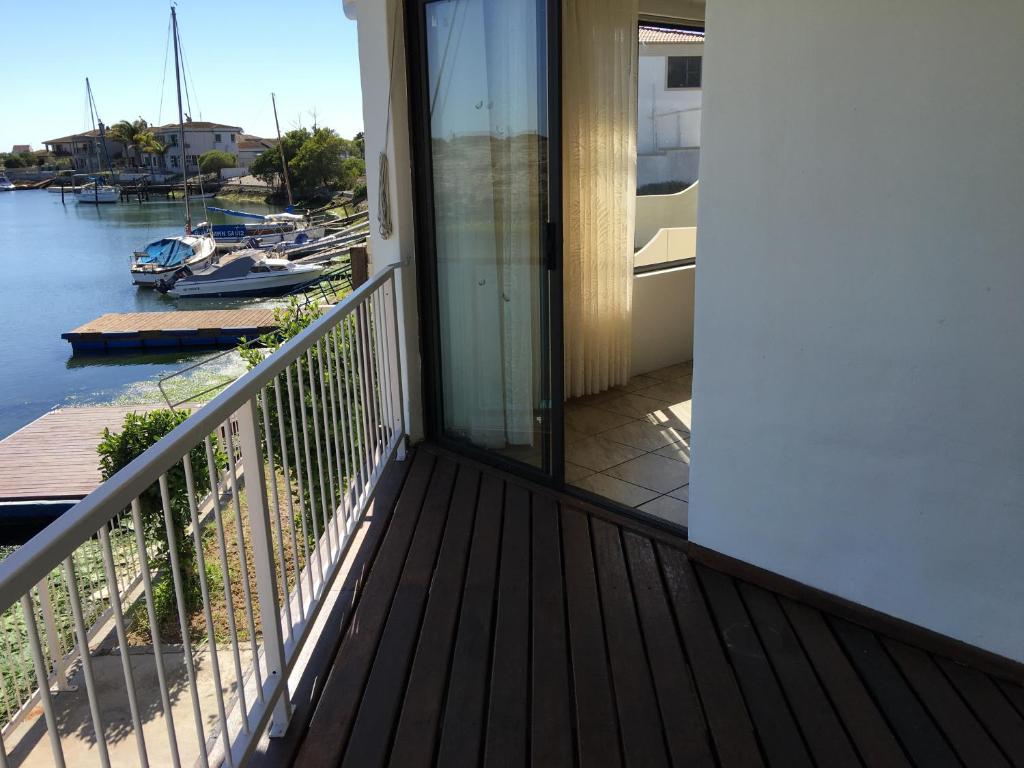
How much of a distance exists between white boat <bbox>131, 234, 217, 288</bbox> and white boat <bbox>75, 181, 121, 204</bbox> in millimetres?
28593

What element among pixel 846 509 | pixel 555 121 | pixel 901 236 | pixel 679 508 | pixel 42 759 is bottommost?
pixel 42 759

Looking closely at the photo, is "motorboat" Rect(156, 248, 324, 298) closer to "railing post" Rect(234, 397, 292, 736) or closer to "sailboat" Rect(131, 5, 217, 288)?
"sailboat" Rect(131, 5, 217, 288)

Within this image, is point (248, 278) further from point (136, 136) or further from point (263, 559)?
point (136, 136)

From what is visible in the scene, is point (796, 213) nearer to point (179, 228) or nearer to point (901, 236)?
point (901, 236)

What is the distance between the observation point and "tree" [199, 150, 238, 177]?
50.1 meters

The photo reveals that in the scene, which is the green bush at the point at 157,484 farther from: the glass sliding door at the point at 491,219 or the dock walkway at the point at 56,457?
the dock walkway at the point at 56,457

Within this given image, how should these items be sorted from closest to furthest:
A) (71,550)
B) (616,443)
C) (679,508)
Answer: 1. (71,550)
2. (679,508)
3. (616,443)

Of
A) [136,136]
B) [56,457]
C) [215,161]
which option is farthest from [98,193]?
[56,457]

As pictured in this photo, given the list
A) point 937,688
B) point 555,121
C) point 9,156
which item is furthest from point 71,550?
point 9,156

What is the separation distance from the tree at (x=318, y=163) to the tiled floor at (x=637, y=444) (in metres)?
39.7

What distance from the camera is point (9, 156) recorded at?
63094 mm

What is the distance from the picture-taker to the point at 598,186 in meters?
4.32

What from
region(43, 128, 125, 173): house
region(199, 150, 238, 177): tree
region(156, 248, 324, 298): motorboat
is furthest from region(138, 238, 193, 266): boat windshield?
region(43, 128, 125, 173): house

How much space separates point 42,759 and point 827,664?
384 cm
